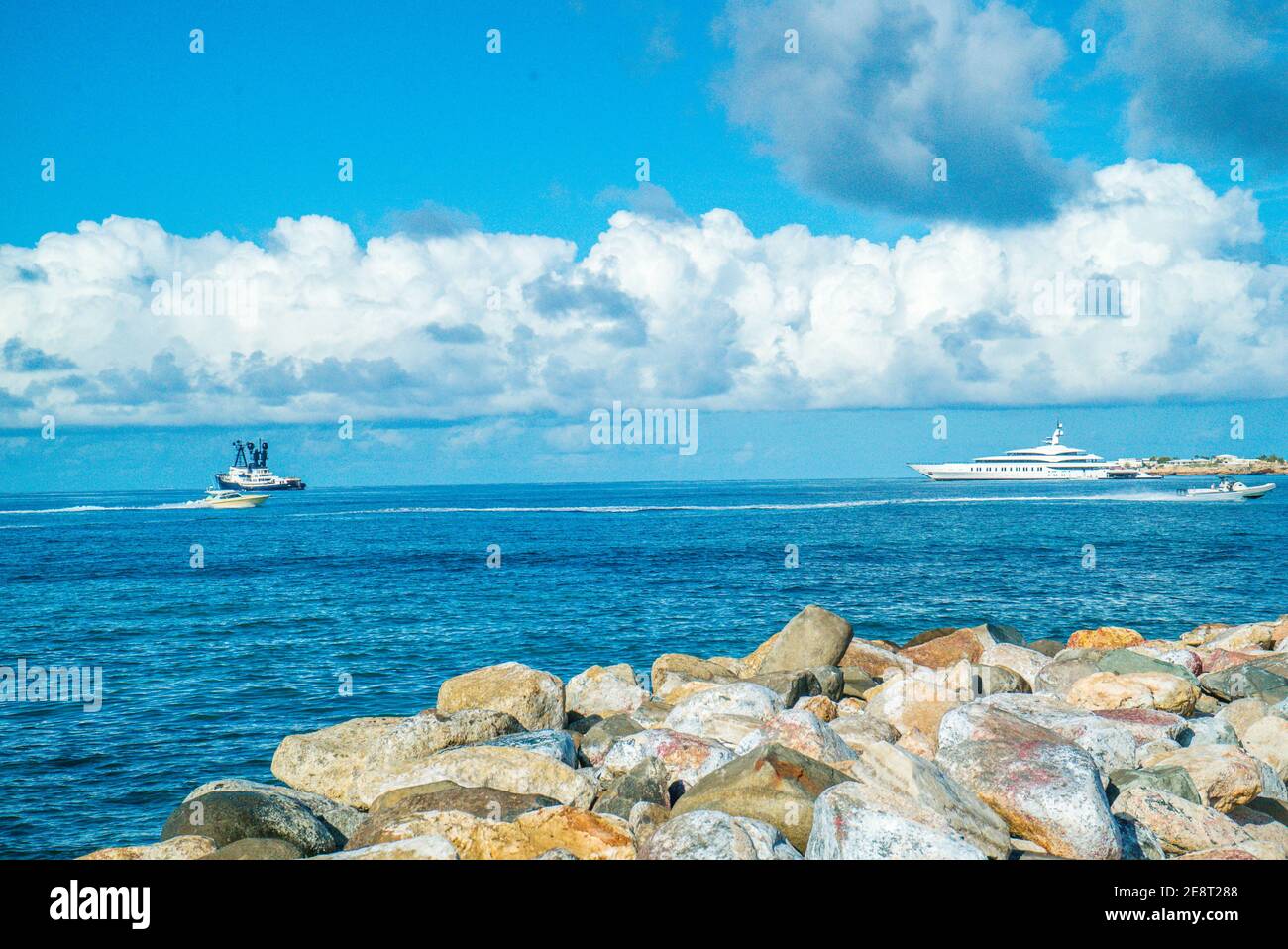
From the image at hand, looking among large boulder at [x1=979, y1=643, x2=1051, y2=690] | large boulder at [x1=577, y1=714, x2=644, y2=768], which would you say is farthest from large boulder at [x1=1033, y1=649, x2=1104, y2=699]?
large boulder at [x1=577, y1=714, x2=644, y2=768]

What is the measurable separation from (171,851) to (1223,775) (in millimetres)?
11340

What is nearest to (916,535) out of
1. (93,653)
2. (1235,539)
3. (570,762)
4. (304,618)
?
(1235,539)

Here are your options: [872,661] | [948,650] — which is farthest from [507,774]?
[948,650]

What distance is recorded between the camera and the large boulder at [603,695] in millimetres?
18266

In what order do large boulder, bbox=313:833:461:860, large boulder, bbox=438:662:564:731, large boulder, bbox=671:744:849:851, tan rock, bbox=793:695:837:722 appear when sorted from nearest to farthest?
1. large boulder, bbox=313:833:461:860
2. large boulder, bbox=671:744:849:851
3. tan rock, bbox=793:695:837:722
4. large boulder, bbox=438:662:564:731

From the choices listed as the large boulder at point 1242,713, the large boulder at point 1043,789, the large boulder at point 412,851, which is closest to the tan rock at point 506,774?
the large boulder at point 412,851

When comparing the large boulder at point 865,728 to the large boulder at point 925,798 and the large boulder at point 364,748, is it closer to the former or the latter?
the large boulder at point 925,798

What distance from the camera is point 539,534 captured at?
8356cm

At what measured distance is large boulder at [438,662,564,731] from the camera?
1575cm

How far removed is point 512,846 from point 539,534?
7455 centimetres

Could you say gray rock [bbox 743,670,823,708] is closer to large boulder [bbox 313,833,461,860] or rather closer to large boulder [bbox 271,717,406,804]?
large boulder [bbox 271,717,406,804]

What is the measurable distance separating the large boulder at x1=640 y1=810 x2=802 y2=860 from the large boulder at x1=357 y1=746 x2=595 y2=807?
267 centimetres
